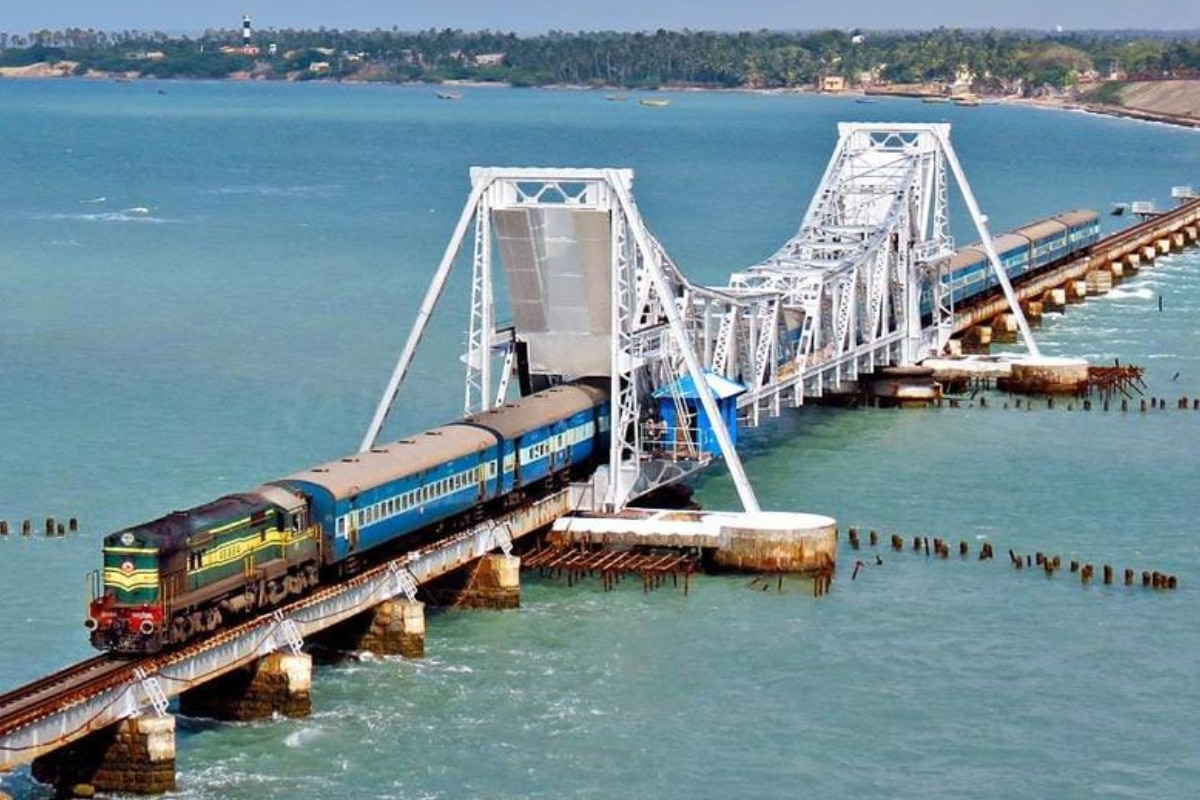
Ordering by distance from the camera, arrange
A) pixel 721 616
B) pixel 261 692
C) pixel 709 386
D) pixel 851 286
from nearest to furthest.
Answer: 1. pixel 261 692
2. pixel 721 616
3. pixel 709 386
4. pixel 851 286

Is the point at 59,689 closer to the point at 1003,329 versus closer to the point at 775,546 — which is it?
the point at 775,546

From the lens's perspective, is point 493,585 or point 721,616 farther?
point 721,616

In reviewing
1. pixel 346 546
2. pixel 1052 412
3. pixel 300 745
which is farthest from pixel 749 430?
pixel 300 745

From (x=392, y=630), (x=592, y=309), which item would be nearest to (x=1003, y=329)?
(x=592, y=309)

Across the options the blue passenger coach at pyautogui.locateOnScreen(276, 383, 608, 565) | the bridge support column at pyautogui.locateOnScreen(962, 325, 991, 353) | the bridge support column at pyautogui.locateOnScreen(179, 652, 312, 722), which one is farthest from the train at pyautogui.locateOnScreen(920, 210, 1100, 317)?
the bridge support column at pyautogui.locateOnScreen(179, 652, 312, 722)

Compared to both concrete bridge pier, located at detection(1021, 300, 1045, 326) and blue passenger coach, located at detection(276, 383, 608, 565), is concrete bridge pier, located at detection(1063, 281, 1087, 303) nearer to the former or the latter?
concrete bridge pier, located at detection(1021, 300, 1045, 326)

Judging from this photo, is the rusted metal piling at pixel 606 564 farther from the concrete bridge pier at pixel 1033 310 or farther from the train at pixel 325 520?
the concrete bridge pier at pixel 1033 310

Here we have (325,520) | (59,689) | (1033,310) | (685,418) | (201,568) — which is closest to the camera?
(59,689)
